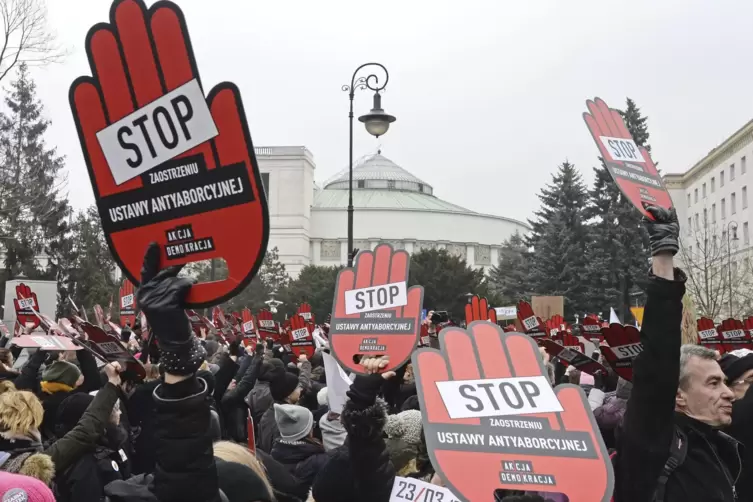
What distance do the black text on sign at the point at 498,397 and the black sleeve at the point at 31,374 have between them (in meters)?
4.87

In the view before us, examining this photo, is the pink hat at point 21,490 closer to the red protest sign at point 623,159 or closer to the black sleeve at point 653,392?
the black sleeve at point 653,392

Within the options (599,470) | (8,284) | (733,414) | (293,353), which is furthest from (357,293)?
(8,284)

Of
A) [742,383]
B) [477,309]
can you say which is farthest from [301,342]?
[742,383]

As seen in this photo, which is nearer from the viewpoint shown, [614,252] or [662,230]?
[662,230]

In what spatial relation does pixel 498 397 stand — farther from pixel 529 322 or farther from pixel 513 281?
pixel 513 281

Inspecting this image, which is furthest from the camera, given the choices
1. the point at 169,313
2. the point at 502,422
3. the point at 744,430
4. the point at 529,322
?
the point at 529,322

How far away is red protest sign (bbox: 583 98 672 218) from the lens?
3355mm

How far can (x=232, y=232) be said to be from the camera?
85.2 inches

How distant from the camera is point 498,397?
2715mm

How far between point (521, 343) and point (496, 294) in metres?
64.8

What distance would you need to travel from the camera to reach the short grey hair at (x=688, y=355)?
3633mm

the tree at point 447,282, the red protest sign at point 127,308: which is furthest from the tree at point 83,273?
the red protest sign at point 127,308

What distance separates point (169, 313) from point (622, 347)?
3749mm

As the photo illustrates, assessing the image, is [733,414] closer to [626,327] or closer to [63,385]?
[626,327]
